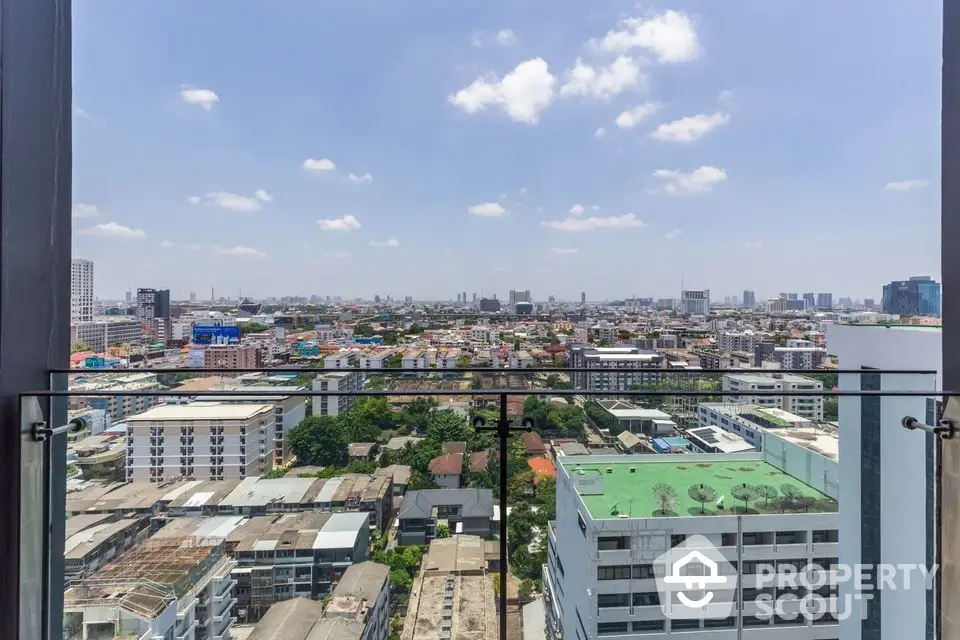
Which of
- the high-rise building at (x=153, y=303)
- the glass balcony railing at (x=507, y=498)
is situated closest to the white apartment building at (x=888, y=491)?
the glass balcony railing at (x=507, y=498)

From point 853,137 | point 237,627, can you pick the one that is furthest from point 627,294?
point 237,627

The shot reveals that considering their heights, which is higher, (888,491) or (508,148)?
(508,148)

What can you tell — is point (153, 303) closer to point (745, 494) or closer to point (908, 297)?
point (745, 494)

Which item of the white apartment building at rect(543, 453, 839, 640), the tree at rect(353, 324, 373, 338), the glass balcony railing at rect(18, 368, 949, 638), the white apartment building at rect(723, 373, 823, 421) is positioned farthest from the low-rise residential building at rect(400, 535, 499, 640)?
the tree at rect(353, 324, 373, 338)

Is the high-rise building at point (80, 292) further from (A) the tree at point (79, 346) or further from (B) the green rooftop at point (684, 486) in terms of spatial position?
(B) the green rooftop at point (684, 486)

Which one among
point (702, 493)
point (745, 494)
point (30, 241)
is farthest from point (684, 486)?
point (30, 241)

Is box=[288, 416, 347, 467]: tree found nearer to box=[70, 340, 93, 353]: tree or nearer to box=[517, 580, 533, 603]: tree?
box=[517, 580, 533, 603]: tree
